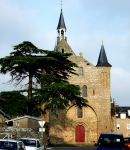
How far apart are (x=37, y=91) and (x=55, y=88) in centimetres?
303

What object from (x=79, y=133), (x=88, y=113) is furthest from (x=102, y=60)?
(x=79, y=133)

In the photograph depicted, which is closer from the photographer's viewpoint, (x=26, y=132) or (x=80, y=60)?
(x=26, y=132)

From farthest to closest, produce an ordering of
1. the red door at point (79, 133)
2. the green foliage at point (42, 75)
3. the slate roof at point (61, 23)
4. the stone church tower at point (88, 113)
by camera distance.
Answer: the slate roof at point (61, 23) → the red door at point (79, 133) → the stone church tower at point (88, 113) → the green foliage at point (42, 75)

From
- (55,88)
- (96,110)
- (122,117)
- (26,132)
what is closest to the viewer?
(26,132)

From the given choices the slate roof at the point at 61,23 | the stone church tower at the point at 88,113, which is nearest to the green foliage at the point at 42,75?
the stone church tower at the point at 88,113

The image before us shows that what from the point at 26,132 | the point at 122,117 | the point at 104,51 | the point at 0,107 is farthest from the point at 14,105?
the point at 122,117

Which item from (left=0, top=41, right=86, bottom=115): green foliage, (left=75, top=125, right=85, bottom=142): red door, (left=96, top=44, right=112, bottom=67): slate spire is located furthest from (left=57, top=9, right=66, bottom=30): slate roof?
(left=0, top=41, right=86, bottom=115): green foliage

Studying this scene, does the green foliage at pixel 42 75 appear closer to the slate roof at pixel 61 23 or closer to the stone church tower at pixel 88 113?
the stone church tower at pixel 88 113

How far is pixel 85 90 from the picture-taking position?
90.1 meters

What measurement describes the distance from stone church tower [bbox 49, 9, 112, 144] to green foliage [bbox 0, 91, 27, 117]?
28.9 metres

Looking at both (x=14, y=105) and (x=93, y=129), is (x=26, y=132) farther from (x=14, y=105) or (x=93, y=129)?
(x=93, y=129)

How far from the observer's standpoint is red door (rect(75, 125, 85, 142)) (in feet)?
293

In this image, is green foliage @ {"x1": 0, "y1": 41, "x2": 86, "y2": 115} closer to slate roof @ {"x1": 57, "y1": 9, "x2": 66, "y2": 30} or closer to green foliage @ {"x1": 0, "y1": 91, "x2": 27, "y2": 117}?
green foliage @ {"x1": 0, "y1": 91, "x2": 27, "y2": 117}

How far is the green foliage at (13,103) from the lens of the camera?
57.6 meters
